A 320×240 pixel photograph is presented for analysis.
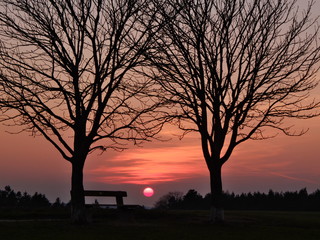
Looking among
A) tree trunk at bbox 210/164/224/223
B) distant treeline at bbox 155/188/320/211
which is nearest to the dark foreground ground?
tree trunk at bbox 210/164/224/223

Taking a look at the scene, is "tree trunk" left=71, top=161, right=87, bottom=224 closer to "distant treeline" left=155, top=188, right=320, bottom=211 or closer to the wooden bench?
the wooden bench

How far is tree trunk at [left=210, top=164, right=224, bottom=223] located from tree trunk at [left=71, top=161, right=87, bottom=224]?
17.5 ft

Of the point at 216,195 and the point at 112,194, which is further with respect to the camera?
the point at 112,194

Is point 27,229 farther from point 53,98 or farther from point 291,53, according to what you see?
point 291,53

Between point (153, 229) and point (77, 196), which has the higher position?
point (77, 196)

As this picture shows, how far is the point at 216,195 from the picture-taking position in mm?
21172

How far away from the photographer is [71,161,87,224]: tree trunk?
19.3 m

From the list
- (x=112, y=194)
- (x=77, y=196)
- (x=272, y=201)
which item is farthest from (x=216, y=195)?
(x=272, y=201)

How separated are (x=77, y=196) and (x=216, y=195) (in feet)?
19.1

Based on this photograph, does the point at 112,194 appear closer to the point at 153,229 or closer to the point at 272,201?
the point at 153,229

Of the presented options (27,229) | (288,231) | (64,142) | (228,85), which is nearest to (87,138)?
(64,142)

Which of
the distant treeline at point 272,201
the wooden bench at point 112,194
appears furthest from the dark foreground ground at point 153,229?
the distant treeline at point 272,201

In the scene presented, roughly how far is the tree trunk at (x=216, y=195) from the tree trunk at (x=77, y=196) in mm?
5343

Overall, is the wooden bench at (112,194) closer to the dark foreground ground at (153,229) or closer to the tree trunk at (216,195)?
the dark foreground ground at (153,229)
